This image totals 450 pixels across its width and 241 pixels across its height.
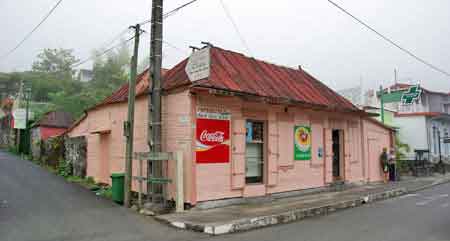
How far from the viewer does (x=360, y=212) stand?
9727 millimetres

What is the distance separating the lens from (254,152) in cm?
1114

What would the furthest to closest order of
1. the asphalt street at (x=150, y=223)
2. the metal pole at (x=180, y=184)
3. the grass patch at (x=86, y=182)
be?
1. the grass patch at (x=86, y=182)
2. the metal pole at (x=180, y=184)
3. the asphalt street at (x=150, y=223)

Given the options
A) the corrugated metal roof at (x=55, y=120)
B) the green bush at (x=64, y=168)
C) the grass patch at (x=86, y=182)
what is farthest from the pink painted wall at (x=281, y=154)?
the corrugated metal roof at (x=55, y=120)

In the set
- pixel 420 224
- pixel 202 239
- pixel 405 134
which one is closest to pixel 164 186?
pixel 202 239

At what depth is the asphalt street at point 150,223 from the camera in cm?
694

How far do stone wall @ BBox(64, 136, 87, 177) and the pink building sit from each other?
17.8 inches

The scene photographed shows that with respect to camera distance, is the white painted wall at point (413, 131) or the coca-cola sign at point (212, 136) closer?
the coca-cola sign at point (212, 136)

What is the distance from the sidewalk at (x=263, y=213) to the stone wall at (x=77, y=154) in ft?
27.0

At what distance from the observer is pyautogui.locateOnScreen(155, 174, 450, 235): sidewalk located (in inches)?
296

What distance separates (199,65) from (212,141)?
2.20 m

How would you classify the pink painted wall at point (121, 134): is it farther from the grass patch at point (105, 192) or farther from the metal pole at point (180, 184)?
the grass patch at point (105, 192)

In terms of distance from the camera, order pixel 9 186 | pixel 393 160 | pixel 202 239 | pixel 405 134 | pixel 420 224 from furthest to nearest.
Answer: pixel 405 134 < pixel 393 160 < pixel 9 186 < pixel 420 224 < pixel 202 239

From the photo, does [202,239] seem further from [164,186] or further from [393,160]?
[393,160]

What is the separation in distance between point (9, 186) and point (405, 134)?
87.9 ft
